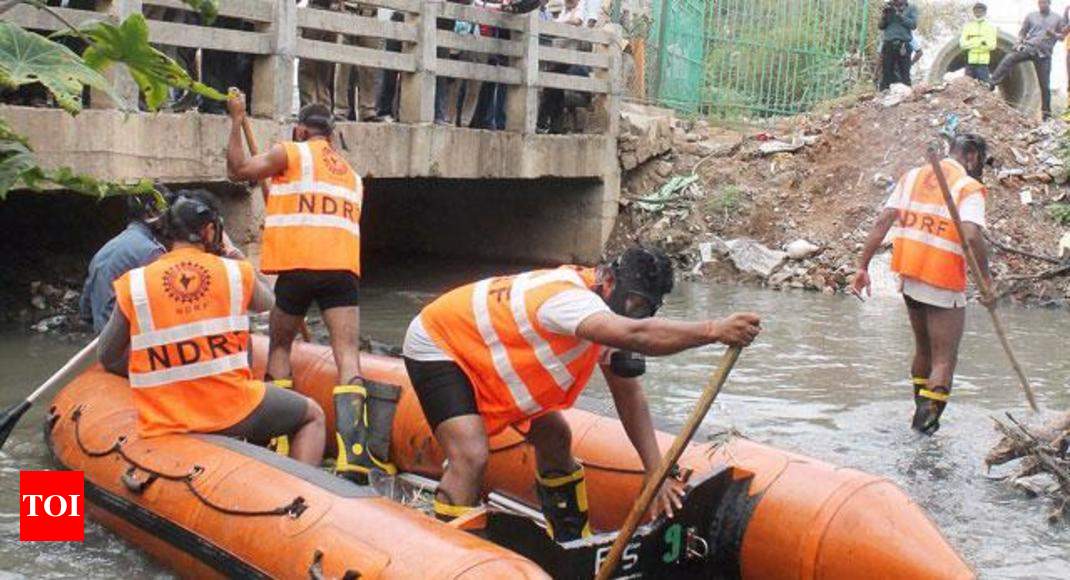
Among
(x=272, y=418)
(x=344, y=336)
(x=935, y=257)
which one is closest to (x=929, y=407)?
(x=935, y=257)

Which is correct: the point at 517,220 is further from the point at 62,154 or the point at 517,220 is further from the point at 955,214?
the point at 955,214

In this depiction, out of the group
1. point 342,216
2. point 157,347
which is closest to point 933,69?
point 342,216

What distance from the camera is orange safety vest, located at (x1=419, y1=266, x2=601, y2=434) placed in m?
5.33

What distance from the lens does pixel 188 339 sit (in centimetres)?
600

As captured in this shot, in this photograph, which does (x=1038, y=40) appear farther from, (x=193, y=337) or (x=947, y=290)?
(x=193, y=337)

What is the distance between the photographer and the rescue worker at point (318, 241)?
718 cm

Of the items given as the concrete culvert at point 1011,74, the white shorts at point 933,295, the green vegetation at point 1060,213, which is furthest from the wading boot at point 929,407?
the concrete culvert at point 1011,74

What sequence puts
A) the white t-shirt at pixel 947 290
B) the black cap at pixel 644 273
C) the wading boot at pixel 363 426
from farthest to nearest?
the white t-shirt at pixel 947 290, the wading boot at pixel 363 426, the black cap at pixel 644 273

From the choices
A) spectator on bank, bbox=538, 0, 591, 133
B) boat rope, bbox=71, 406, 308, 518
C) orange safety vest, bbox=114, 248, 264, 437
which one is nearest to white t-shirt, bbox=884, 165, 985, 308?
orange safety vest, bbox=114, 248, 264, 437

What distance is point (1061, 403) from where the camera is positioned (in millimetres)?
10242

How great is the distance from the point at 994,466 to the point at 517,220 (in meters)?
10.2

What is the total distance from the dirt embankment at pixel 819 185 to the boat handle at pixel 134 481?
35.1ft

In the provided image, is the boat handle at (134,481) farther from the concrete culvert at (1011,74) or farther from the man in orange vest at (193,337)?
the concrete culvert at (1011,74)

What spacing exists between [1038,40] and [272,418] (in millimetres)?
15554
